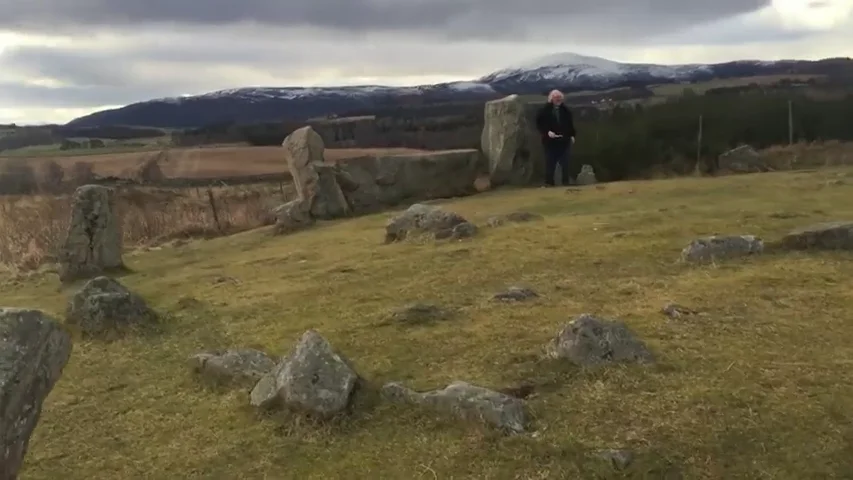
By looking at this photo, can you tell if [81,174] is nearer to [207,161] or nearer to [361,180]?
[207,161]

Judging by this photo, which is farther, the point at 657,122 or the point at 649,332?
the point at 657,122

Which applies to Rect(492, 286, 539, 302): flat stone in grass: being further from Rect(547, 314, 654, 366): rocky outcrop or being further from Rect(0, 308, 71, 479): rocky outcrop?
Rect(0, 308, 71, 479): rocky outcrop

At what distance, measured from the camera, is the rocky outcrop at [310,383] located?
6.54 metres

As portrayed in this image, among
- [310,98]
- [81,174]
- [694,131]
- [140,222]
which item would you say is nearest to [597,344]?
[140,222]

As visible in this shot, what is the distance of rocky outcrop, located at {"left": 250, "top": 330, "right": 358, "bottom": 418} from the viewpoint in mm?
6543

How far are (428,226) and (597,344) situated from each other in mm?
6935

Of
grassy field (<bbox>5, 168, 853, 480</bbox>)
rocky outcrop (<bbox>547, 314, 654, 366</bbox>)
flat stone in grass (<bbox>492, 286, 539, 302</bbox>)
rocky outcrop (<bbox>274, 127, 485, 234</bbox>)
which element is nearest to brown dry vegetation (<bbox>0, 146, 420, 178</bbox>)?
rocky outcrop (<bbox>274, 127, 485, 234</bbox>)

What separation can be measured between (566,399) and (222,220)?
48.1ft

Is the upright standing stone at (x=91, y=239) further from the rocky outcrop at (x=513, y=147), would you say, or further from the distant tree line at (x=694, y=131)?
the distant tree line at (x=694, y=131)

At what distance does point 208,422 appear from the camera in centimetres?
677

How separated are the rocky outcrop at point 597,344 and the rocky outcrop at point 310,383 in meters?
1.68

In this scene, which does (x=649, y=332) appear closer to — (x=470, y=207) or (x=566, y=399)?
(x=566, y=399)

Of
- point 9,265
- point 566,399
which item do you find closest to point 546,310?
point 566,399

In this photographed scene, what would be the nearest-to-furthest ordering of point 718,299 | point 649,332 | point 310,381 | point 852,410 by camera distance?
point 852,410 → point 310,381 → point 649,332 → point 718,299
